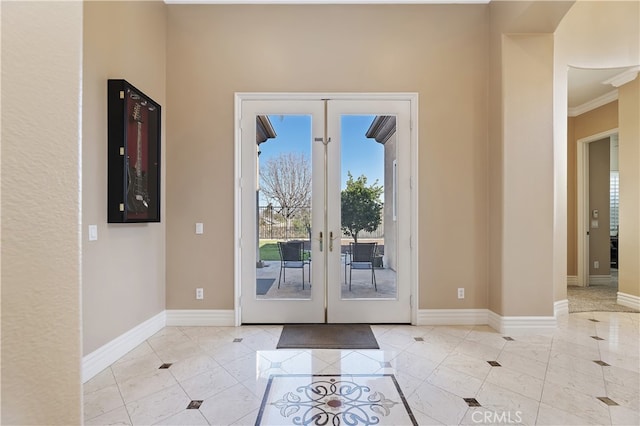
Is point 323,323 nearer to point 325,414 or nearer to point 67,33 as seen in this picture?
point 325,414

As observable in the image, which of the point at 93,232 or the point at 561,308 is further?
the point at 561,308

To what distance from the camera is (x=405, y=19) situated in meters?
3.55

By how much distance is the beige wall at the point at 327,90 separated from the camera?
3.54 meters

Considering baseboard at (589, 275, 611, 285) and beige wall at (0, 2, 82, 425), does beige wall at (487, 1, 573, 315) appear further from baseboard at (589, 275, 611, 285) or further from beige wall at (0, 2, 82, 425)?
beige wall at (0, 2, 82, 425)

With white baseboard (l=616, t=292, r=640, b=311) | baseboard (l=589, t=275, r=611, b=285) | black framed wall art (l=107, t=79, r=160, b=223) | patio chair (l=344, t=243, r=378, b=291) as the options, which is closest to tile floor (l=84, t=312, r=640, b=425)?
patio chair (l=344, t=243, r=378, b=291)

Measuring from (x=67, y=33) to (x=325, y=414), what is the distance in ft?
7.26

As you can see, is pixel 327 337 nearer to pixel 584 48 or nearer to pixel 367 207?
pixel 367 207

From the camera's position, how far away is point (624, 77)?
4.21m

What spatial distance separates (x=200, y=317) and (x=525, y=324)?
3.57m

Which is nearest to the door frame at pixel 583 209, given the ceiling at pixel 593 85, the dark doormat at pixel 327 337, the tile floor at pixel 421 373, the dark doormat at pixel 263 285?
the ceiling at pixel 593 85

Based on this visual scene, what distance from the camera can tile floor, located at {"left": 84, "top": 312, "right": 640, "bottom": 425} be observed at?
200 centimetres

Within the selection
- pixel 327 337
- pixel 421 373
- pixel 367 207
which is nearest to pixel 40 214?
pixel 421 373

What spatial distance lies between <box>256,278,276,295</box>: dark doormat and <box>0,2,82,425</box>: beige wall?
3.16 m

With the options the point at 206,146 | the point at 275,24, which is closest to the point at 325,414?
the point at 206,146
